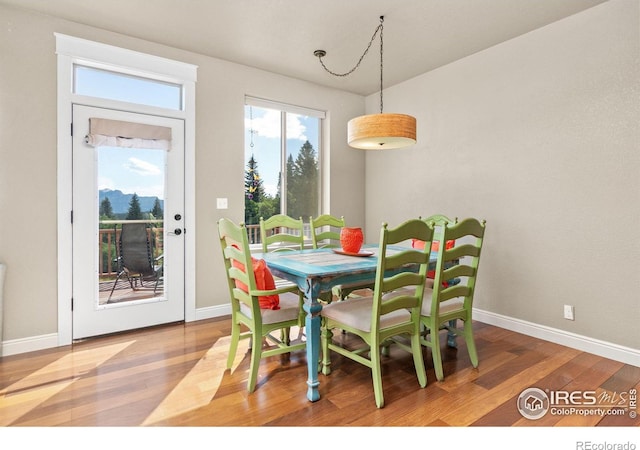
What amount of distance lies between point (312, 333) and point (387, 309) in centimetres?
46

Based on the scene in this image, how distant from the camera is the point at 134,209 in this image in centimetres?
334

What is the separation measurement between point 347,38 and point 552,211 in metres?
2.35

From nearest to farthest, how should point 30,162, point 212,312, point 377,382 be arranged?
1. point 377,382
2. point 30,162
3. point 212,312

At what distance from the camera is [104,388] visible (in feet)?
7.43

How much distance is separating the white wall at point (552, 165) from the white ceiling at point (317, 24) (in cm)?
27

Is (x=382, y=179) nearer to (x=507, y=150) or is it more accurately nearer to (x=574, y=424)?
(x=507, y=150)

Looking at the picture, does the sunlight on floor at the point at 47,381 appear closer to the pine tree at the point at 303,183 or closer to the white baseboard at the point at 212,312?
the white baseboard at the point at 212,312

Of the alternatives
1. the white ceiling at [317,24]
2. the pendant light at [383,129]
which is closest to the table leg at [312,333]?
the pendant light at [383,129]

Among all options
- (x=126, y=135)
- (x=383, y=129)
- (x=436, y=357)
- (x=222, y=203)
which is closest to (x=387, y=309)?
(x=436, y=357)

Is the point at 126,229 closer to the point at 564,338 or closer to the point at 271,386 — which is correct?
the point at 271,386

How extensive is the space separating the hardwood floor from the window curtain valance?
172 cm

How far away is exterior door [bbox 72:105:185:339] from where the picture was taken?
10.2ft
